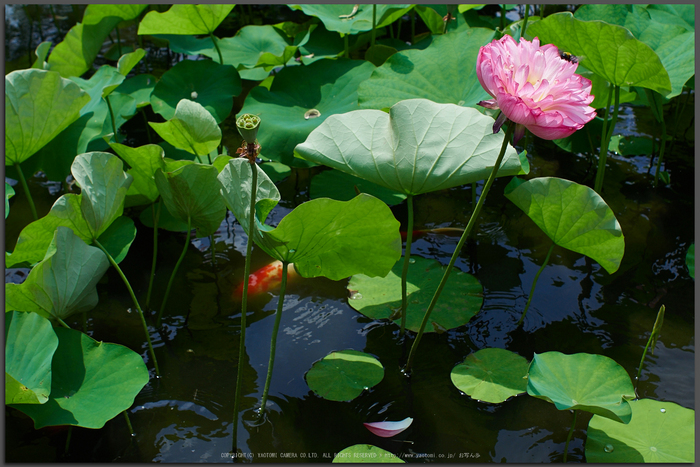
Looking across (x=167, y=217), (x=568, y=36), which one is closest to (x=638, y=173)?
(x=568, y=36)

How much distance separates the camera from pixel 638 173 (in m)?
2.25

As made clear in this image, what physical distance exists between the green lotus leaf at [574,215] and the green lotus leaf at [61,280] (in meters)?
1.16

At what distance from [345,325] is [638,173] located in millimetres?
1541

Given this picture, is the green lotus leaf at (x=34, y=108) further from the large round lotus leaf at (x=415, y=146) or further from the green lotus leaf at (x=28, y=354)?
the large round lotus leaf at (x=415, y=146)

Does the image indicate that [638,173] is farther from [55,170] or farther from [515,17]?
[55,170]

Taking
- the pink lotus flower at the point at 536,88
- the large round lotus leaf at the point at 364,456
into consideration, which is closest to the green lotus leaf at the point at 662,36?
the pink lotus flower at the point at 536,88

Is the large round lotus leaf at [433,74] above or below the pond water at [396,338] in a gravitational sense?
above

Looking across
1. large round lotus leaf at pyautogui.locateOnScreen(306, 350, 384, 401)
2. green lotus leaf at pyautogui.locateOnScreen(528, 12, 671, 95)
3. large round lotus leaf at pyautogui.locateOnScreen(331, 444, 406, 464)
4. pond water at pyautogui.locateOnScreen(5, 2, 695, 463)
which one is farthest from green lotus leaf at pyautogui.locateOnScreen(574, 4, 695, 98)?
large round lotus leaf at pyautogui.locateOnScreen(331, 444, 406, 464)

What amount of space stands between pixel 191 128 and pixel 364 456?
115 centimetres

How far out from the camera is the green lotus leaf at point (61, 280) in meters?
1.24

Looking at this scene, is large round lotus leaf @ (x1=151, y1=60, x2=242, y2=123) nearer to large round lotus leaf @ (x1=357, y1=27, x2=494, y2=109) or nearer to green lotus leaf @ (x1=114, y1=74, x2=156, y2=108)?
green lotus leaf @ (x1=114, y1=74, x2=156, y2=108)

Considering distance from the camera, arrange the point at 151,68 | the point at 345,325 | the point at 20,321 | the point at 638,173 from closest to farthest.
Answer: the point at 20,321, the point at 345,325, the point at 638,173, the point at 151,68

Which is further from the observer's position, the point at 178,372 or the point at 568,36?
the point at 568,36

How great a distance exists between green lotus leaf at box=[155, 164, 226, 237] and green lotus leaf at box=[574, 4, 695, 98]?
59.3 inches
